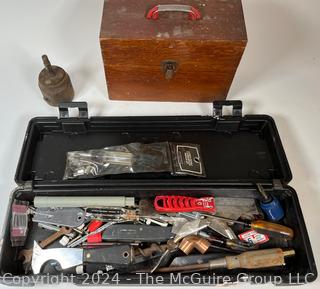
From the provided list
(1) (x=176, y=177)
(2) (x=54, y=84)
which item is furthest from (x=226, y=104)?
(2) (x=54, y=84)

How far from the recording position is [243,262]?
0.79m

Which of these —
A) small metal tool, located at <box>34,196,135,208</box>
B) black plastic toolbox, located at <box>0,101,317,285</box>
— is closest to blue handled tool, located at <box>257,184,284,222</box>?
black plastic toolbox, located at <box>0,101,317,285</box>

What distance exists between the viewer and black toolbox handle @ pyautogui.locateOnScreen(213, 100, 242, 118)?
960 millimetres

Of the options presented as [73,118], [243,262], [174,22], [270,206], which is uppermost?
[174,22]

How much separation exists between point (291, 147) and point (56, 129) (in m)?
0.61

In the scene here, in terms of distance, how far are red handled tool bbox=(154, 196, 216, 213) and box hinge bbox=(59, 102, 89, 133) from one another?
28 cm

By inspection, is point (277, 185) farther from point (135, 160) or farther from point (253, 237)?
point (135, 160)

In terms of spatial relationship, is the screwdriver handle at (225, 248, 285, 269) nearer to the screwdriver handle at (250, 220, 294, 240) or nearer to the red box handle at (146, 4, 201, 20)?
the screwdriver handle at (250, 220, 294, 240)

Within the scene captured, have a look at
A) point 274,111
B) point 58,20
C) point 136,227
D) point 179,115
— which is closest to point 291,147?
point 274,111

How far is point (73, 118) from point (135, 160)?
0.20m

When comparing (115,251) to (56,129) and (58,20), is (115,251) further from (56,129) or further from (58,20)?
(58,20)

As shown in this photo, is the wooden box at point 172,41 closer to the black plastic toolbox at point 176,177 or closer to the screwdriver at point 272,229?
the black plastic toolbox at point 176,177

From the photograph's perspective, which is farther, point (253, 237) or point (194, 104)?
point (194, 104)

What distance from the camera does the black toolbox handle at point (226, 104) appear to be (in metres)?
0.96
